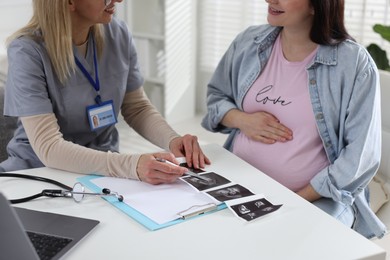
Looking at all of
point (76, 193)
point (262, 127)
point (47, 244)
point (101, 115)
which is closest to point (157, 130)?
point (101, 115)

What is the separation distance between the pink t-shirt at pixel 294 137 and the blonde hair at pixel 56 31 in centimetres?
61

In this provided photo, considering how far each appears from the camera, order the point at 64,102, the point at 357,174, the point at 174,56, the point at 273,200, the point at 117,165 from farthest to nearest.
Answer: the point at 174,56 → the point at 64,102 → the point at 357,174 → the point at 117,165 → the point at 273,200

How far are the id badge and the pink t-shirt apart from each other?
1.49 ft

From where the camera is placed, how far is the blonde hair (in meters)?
1.59

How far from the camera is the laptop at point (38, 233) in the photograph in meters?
Result: 0.88

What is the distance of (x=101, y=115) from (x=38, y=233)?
2.21ft

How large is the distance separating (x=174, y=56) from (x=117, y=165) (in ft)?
7.80

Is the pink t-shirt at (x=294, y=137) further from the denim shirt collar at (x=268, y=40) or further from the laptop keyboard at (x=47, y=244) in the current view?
the laptop keyboard at (x=47, y=244)

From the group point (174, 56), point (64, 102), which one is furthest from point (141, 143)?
point (64, 102)

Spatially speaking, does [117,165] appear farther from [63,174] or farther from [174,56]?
[174,56]

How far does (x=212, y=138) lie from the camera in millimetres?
3561

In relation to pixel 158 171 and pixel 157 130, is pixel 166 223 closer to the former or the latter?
pixel 158 171

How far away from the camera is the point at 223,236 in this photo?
3.80ft

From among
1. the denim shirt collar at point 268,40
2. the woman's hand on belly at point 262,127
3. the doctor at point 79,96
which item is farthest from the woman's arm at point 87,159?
the denim shirt collar at point 268,40
